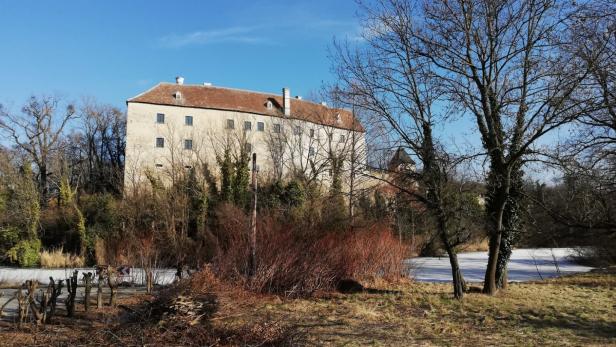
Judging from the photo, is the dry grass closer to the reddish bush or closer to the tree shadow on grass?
the reddish bush

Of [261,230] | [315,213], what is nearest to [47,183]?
[315,213]

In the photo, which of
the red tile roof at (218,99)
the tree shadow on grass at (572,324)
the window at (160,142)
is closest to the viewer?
the tree shadow on grass at (572,324)

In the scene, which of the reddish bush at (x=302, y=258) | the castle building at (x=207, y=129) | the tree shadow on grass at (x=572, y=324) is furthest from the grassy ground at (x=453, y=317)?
the castle building at (x=207, y=129)

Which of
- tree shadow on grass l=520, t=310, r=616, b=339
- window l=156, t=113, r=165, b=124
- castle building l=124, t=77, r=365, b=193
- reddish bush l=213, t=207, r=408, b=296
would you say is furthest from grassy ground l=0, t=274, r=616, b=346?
window l=156, t=113, r=165, b=124

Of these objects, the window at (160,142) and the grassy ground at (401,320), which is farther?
the window at (160,142)

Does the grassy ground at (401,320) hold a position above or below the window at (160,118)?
below

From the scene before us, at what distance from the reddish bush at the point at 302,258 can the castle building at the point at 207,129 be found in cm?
2500

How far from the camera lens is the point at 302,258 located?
12094mm

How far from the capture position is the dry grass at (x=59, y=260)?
2458 centimetres

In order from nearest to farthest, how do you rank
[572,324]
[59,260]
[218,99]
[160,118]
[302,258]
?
1. [572,324]
2. [302,258]
3. [59,260]
4. [160,118]
5. [218,99]

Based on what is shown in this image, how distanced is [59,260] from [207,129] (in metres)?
20.4

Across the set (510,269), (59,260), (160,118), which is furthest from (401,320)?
(160,118)

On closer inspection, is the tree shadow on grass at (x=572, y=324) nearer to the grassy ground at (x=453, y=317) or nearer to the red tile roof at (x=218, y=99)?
the grassy ground at (x=453, y=317)

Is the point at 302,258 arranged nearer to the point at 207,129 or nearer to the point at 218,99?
the point at 207,129
